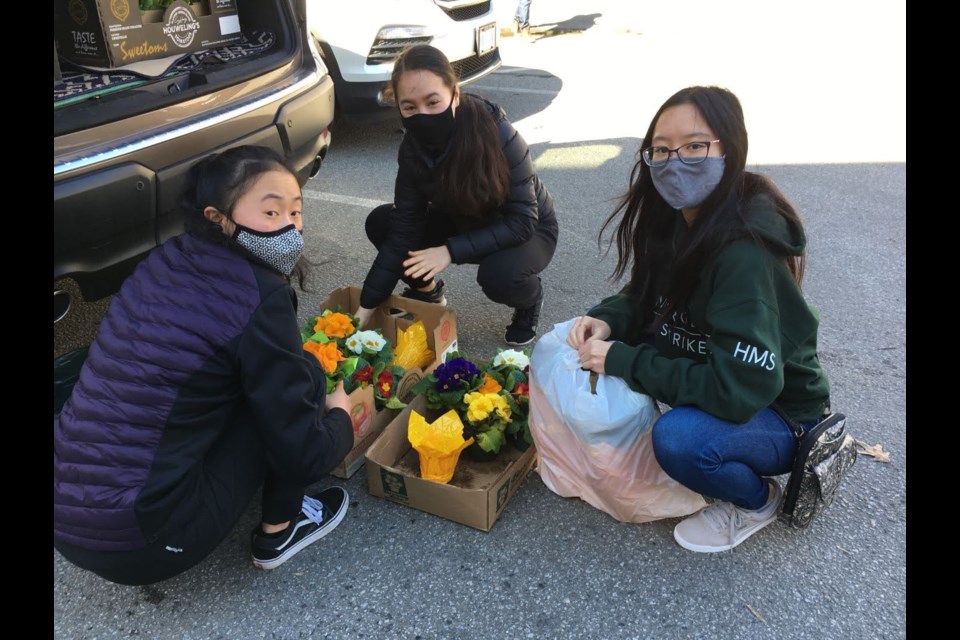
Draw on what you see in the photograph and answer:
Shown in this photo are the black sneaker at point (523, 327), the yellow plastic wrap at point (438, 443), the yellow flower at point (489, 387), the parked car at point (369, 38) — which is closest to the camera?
the yellow plastic wrap at point (438, 443)

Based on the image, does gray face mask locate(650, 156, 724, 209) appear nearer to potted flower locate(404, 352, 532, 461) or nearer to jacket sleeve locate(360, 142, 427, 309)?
potted flower locate(404, 352, 532, 461)

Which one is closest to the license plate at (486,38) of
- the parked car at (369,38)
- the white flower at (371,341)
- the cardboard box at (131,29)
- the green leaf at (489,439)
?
the parked car at (369,38)

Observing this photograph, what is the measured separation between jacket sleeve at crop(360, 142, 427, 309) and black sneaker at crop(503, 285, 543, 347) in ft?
1.75

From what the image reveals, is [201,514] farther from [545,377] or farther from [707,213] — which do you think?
[707,213]

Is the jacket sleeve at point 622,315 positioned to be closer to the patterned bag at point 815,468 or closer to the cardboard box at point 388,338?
the patterned bag at point 815,468

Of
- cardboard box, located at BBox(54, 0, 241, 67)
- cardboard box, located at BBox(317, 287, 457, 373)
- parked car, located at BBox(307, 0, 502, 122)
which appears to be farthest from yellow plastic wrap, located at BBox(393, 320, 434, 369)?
parked car, located at BBox(307, 0, 502, 122)

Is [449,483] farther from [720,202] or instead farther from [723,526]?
[720,202]

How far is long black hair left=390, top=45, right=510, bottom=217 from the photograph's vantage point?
2605mm

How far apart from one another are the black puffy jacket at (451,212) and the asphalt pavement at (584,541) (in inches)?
19.7

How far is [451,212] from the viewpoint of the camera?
3004 millimetres

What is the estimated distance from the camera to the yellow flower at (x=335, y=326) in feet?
8.77
